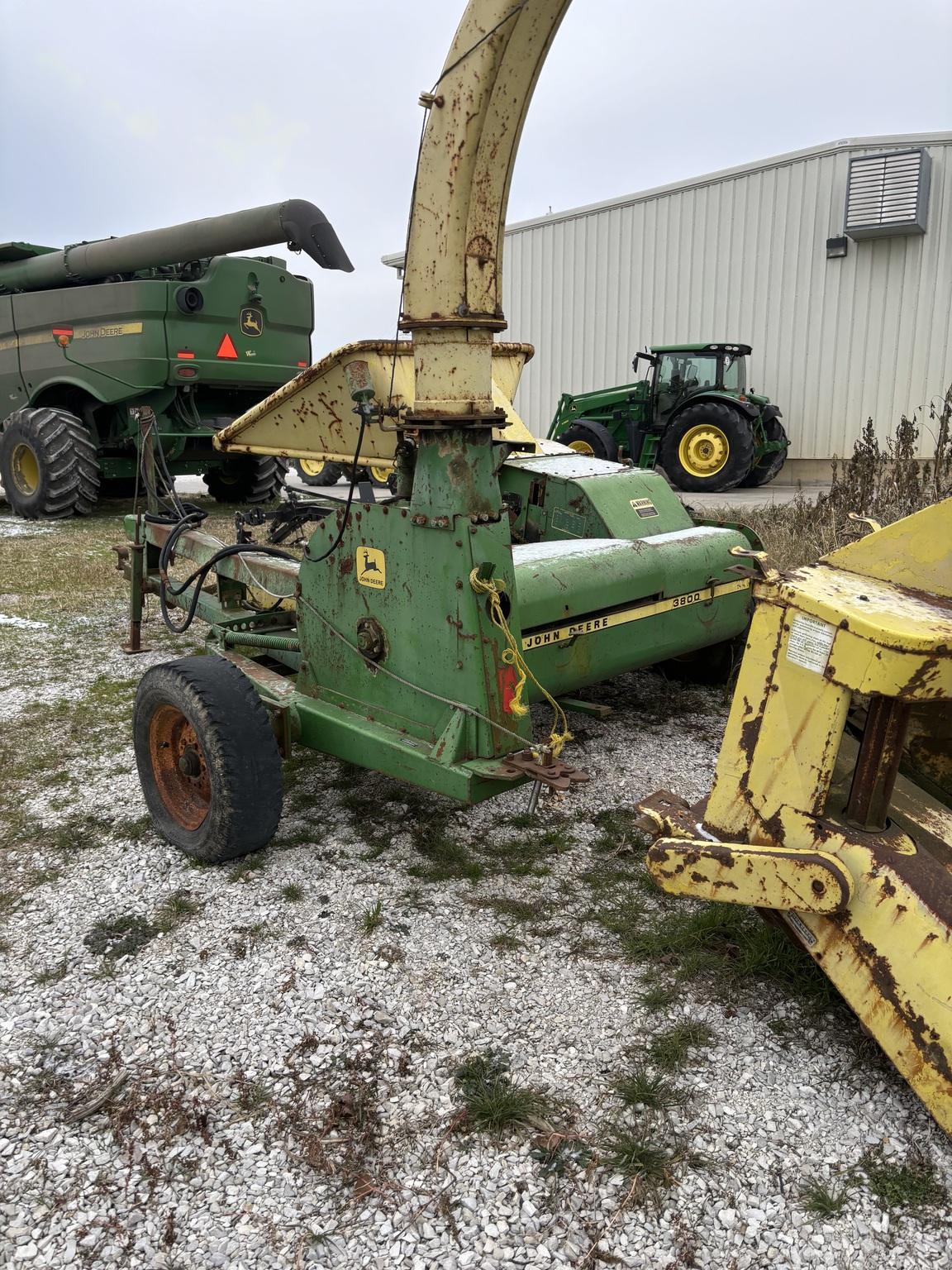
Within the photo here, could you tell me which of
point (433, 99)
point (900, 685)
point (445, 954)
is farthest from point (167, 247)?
point (900, 685)

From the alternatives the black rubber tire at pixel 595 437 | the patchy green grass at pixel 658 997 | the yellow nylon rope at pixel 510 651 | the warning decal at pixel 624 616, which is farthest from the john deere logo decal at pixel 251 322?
the patchy green grass at pixel 658 997

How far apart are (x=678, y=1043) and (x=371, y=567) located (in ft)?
5.39

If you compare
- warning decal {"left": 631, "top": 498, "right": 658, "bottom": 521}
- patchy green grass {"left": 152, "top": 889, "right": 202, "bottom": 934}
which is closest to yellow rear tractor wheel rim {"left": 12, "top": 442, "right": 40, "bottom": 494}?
warning decal {"left": 631, "top": 498, "right": 658, "bottom": 521}

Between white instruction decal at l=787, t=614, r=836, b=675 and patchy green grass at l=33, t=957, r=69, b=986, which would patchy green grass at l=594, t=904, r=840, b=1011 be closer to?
white instruction decal at l=787, t=614, r=836, b=675

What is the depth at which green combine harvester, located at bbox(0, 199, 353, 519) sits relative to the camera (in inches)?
361

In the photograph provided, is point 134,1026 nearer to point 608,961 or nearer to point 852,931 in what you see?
point 608,961

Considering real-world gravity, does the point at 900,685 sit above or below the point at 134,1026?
above

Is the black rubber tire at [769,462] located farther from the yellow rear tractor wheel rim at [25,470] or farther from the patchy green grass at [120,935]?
the patchy green grass at [120,935]

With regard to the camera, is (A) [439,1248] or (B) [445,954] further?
(B) [445,954]

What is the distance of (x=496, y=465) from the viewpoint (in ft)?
9.70

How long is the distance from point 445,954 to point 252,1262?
980 millimetres

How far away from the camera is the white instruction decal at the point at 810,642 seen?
1987 mm

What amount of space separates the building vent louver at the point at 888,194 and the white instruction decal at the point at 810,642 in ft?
43.0

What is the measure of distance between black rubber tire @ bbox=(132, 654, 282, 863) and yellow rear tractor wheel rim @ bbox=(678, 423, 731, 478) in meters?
10.4
